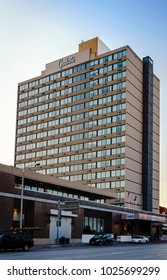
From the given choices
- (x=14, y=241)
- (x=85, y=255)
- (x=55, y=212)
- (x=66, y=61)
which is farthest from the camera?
(x=66, y=61)

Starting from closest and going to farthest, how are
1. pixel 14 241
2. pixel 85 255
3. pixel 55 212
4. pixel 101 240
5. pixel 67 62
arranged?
pixel 85 255 → pixel 14 241 → pixel 101 240 → pixel 55 212 → pixel 67 62

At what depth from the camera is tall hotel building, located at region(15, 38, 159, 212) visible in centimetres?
11738

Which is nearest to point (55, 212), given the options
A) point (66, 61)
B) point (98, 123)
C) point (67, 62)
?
point (98, 123)

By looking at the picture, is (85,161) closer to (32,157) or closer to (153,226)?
(32,157)

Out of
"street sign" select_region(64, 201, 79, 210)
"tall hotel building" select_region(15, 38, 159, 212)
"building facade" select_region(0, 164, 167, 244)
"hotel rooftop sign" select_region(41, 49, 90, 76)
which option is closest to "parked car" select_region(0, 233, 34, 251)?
"building facade" select_region(0, 164, 167, 244)

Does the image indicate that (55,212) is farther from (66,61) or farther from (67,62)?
(66,61)

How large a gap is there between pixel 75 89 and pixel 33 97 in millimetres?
16707

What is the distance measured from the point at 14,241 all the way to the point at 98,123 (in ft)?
275

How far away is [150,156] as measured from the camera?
412ft

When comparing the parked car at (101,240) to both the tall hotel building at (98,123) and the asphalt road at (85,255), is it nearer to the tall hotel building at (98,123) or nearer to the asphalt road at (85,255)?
the asphalt road at (85,255)

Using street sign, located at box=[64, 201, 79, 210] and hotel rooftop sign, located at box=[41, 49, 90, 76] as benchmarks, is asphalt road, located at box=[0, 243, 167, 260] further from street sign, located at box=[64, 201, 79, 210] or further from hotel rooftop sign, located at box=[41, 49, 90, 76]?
hotel rooftop sign, located at box=[41, 49, 90, 76]

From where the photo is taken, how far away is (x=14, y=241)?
4075 cm

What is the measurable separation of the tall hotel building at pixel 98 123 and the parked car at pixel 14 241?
236 ft
